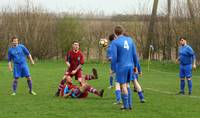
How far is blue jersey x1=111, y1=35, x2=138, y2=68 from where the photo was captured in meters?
11.5

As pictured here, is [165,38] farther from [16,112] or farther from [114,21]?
[16,112]

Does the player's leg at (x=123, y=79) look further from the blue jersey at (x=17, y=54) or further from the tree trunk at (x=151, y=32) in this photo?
the tree trunk at (x=151, y=32)

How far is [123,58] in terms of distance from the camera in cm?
1155

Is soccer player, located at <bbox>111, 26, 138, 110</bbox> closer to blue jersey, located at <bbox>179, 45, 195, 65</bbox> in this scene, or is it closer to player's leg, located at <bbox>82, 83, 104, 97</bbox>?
player's leg, located at <bbox>82, 83, 104, 97</bbox>

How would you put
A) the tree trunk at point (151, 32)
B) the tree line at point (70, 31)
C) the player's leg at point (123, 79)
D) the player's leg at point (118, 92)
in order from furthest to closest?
1. the tree line at point (70, 31)
2. the tree trunk at point (151, 32)
3. the player's leg at point (118, 92)
4. the player's leg at point (123, 79)

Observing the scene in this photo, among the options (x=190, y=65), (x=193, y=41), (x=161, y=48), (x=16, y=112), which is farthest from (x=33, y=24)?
(x=16, y=112)

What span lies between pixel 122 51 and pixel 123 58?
0.55 feet

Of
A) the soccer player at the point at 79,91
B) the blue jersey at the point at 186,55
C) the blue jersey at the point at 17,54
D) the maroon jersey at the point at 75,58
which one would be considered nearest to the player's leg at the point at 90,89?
the soccer player at the point at 79,91

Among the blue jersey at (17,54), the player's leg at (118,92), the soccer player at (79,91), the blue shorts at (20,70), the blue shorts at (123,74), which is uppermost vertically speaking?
the blue jersey at (17,54)

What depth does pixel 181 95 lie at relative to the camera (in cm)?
1611

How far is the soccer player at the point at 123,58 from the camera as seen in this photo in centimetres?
1148

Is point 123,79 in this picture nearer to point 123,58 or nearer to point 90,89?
point 123,58

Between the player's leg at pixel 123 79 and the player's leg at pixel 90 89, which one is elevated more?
the player's leg at pixel 123 79

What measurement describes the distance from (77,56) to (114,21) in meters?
41.0
